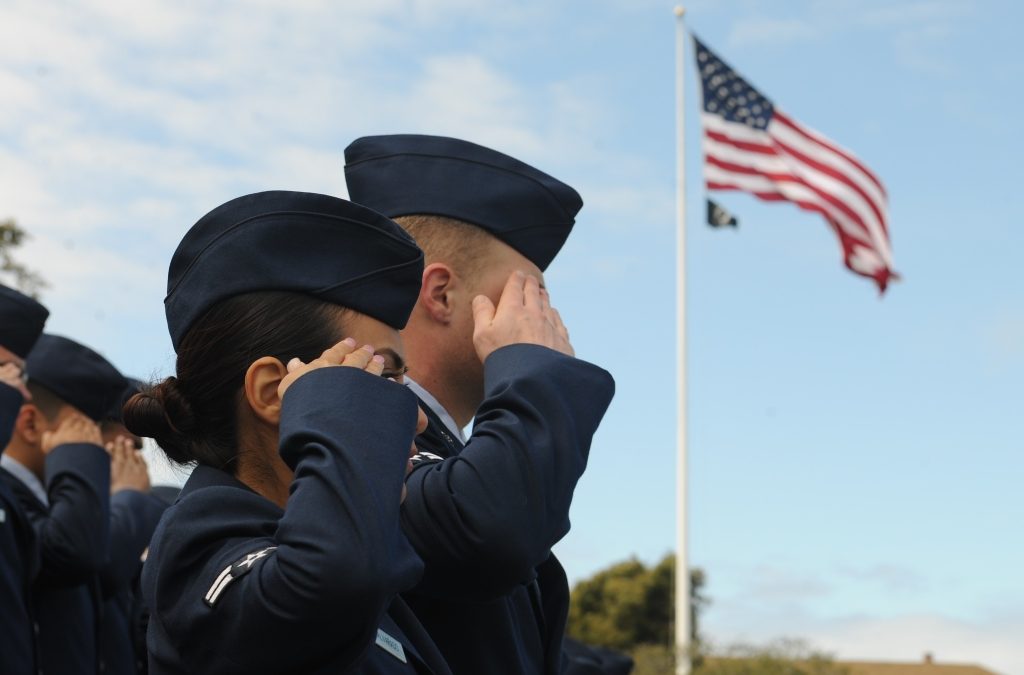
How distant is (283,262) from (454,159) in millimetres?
917

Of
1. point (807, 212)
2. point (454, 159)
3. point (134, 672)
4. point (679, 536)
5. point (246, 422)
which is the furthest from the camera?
point (679, 536)

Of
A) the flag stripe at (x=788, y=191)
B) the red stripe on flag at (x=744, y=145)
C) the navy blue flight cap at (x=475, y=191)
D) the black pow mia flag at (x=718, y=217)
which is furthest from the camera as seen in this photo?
the black pow mia flag at (x=718, y=217)

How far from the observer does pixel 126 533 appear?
21.4 ft

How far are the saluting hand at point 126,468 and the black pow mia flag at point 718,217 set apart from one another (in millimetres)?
14644

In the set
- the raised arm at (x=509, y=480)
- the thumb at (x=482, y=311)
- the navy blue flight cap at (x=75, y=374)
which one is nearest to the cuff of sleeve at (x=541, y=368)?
the raised arm at (x=509, y=480)

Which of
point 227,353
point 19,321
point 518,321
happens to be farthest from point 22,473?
point 227,353

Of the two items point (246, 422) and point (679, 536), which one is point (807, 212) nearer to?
point (679, 536)

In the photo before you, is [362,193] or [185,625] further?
[362,193]

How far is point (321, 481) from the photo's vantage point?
2.09 meters

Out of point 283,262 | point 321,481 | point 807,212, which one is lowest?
point 321,481

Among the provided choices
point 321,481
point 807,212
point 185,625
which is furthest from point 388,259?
point 807,212

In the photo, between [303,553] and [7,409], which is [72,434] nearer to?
[7,409]

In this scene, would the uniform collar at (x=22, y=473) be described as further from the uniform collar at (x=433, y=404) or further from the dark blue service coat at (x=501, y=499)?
the dark blue service coat at (x=501, y=499)

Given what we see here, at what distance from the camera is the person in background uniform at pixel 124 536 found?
6438mm
